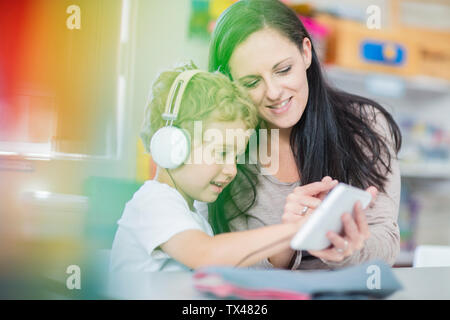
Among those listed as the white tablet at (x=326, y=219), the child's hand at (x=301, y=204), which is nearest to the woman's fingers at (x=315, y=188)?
the child's hand at (x=301, y=204)

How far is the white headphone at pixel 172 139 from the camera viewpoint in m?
0.67

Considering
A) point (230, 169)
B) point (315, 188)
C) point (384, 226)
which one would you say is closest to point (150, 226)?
point (230, 169)

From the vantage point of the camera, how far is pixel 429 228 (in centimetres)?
188

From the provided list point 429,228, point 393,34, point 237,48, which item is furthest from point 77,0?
point 429,228

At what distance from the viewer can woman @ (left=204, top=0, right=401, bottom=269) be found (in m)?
0.74

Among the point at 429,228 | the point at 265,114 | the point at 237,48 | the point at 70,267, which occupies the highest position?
the point at 237,48

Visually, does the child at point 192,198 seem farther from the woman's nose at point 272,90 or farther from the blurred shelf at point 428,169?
the blurred shelf at point 428,169

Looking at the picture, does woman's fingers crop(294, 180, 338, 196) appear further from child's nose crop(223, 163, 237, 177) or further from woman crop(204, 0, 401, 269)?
child's nose crop(223, 163, 237, 177)

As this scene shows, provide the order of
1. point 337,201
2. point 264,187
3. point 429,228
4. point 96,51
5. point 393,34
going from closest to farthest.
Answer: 1. point 337,201
2. point 96,51
3. point 264,187
4. point 393,34
5. point 429,228

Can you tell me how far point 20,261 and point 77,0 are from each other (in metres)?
0.41

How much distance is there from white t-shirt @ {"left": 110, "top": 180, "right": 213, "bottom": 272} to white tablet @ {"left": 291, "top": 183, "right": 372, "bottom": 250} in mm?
150

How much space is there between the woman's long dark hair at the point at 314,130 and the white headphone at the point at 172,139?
0.08 meters

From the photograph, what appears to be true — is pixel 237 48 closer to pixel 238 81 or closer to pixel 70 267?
pixel 238 81

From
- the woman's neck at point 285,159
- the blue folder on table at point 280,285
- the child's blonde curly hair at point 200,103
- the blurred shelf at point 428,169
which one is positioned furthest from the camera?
the blurred shelf at point 428,169
